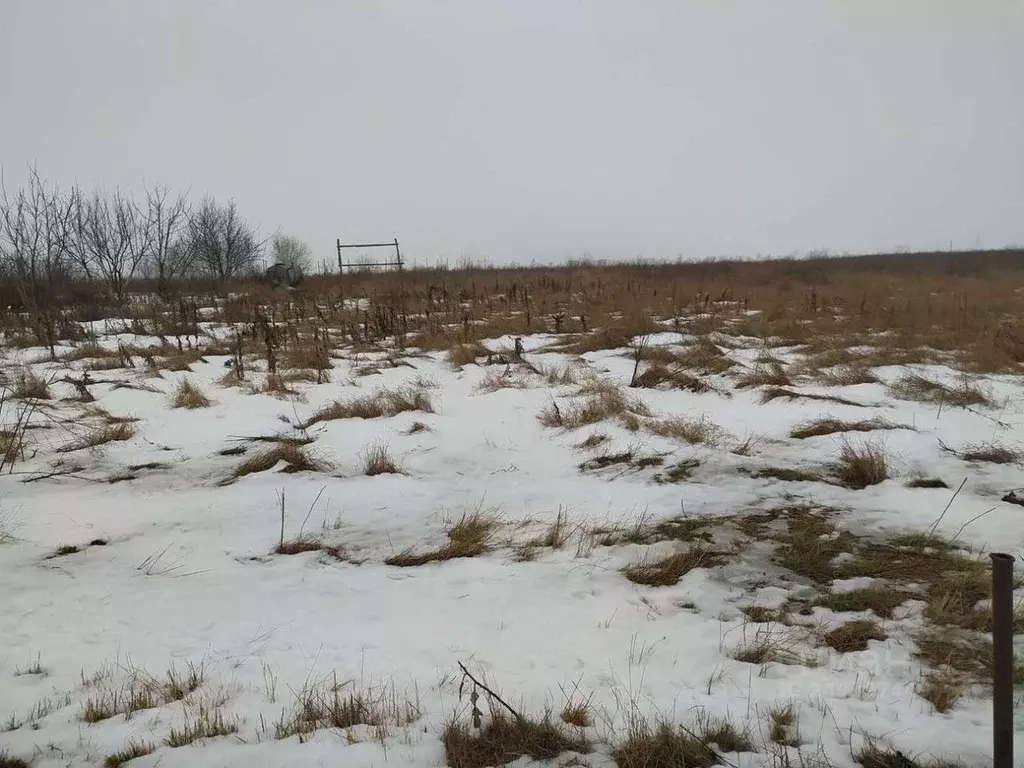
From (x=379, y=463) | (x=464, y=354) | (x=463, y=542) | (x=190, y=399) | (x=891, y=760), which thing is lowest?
(x=891, y=760)

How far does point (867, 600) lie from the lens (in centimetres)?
285

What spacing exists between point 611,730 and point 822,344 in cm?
858

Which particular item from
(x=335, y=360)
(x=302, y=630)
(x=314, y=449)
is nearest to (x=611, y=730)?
(x=302, y=630)

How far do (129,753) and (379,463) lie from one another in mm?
2972

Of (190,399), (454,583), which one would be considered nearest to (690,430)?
(454,583)

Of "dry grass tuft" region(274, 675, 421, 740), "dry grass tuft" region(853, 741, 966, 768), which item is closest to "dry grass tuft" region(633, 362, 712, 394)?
"dry grass tuft" region(853, 741, 966, 768)

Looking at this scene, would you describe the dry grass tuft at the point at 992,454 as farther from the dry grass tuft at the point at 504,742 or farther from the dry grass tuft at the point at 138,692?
the dry grass tuft at the point at 138,692

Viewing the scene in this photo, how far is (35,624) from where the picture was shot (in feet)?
9.13

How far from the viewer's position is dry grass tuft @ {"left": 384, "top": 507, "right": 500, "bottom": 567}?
3.49 meters

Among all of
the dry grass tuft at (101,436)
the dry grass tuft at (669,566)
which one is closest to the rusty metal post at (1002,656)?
the dry grass tuft at (669,566)

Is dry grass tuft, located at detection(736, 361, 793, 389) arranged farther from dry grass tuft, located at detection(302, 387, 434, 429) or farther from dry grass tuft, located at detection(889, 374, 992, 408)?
dry grass tuft, located at detection(302, 387, 434, 429)

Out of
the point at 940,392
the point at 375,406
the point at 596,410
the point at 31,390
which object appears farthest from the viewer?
the point at 31,390

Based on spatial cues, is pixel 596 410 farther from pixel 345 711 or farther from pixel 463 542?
pixel 345 711

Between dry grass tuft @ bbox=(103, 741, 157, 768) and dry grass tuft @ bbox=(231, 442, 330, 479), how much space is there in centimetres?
287
